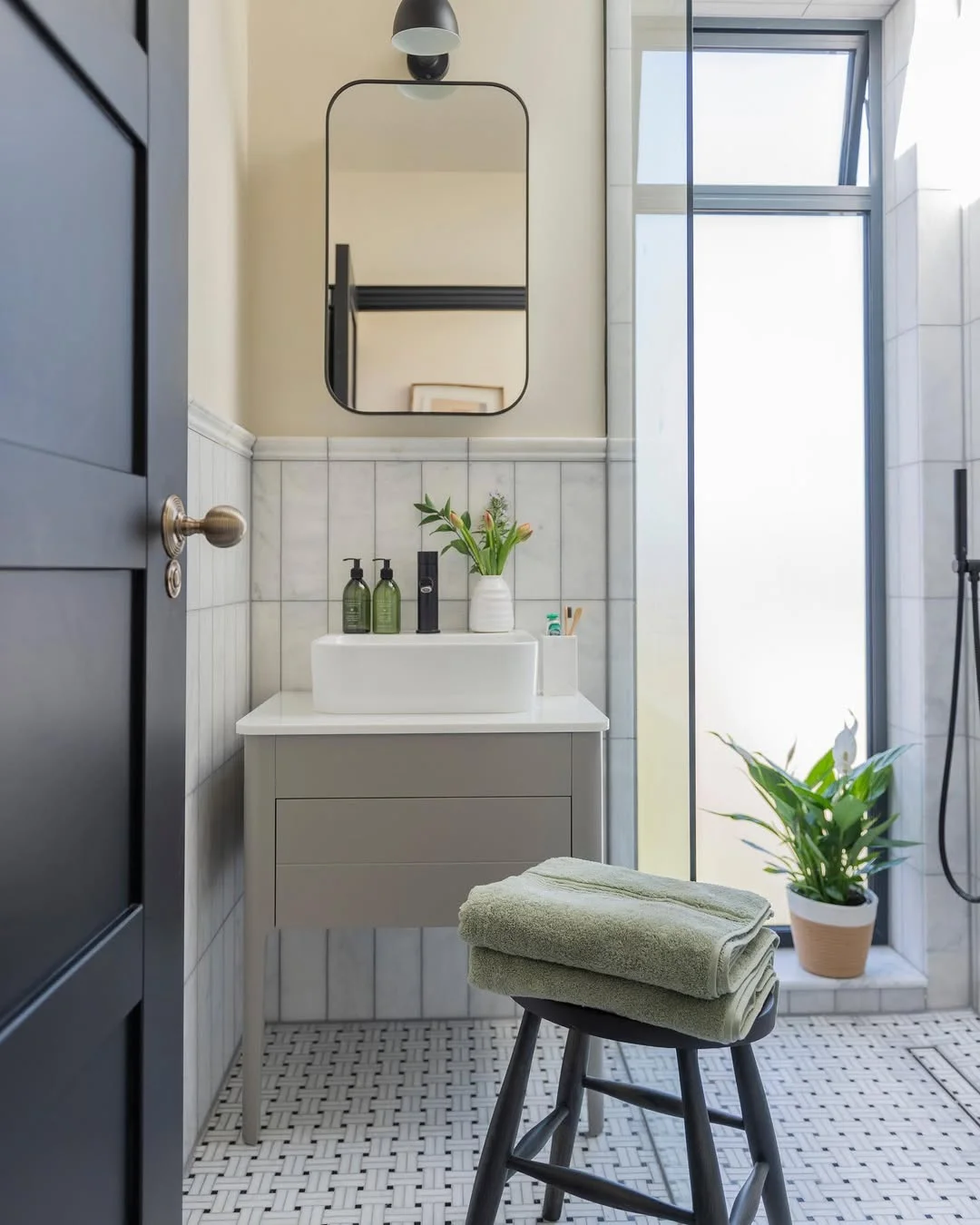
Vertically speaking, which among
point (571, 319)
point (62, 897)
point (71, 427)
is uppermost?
point (571, 319)

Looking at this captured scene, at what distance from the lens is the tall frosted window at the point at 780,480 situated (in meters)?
2.37

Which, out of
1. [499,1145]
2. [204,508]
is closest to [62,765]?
[499,1145]

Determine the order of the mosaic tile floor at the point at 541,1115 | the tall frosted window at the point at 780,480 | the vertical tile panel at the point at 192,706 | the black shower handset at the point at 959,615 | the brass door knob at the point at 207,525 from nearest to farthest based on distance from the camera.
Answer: the brass door knob at the point at 207,525 → the mosaic tile floor at the point at 541,1115 → the vertical tile panel at the point at 192,706 → the black shower handset at the point at 959,615 → the tall frosted window at the point at 780,480

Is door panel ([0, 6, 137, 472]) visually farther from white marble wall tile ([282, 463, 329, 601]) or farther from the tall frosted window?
the tall frosted window

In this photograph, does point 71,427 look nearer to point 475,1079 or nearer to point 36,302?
point 36,302

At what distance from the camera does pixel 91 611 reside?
0.69 metres

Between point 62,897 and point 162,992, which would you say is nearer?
point 62,897

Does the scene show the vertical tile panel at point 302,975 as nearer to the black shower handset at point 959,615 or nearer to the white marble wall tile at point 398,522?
the white marble wall tile at point 398,522

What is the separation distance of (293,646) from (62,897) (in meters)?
1.55

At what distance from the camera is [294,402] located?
2.20 meters

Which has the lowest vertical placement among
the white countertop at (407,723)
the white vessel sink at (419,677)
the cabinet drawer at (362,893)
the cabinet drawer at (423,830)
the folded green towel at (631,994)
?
the cabinet drawer at (362,893)

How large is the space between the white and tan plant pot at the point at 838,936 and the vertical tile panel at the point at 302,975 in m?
1.14

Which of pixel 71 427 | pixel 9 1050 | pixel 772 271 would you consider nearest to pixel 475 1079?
pixel 9 1050

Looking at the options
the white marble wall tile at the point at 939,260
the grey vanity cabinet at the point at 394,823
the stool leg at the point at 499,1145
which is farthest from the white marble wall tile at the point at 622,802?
the white marble wall tile at the point at 939,260
